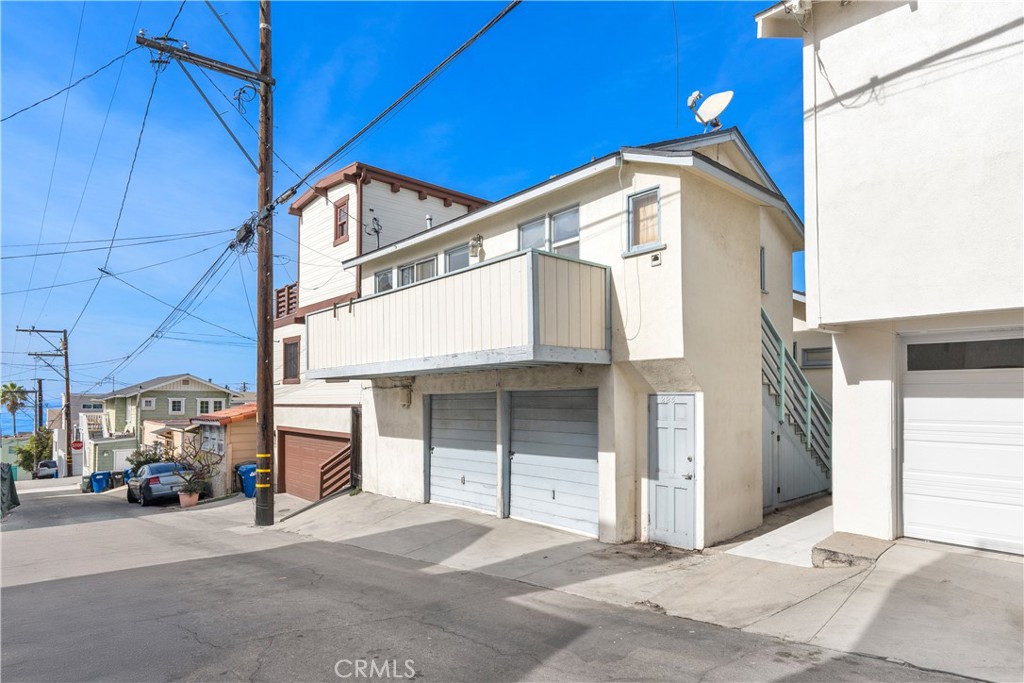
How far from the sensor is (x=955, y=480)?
6535mm

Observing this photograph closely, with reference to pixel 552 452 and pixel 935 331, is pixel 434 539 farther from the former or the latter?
pixel 935 331

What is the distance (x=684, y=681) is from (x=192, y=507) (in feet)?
59.7

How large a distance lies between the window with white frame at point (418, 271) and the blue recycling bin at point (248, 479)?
9873 millimetres

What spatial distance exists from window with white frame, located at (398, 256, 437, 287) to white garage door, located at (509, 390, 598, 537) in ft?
12.7

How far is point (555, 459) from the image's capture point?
9.91 m

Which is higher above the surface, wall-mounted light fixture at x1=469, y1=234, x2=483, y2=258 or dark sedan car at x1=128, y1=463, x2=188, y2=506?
wall-mounted light fixture at x1=469, y1=234, x2=483, y2=258

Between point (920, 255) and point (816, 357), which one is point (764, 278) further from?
point (920, 255)

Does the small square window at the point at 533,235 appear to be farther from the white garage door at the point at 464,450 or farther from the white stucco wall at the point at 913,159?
the white stucco wall at the point at 913,159

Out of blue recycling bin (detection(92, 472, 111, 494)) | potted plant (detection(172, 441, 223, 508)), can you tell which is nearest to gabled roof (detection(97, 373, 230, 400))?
blue recycling bin (detection(92, 472, 111, 494))

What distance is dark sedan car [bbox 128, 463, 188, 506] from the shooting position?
1975cm

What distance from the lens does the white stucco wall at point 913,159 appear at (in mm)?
5906

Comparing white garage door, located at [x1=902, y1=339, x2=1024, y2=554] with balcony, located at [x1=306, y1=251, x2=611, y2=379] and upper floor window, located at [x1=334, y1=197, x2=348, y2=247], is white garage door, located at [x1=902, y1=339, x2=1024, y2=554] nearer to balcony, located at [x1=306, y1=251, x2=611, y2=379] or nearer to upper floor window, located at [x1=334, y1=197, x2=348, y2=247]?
balcony, located at [x1=306, y1=251, x2=611, y2=379]

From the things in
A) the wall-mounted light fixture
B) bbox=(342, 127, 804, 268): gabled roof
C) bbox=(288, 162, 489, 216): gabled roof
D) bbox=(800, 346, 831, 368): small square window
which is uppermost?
bbox=(288, 162, 489, 216): gabled roof

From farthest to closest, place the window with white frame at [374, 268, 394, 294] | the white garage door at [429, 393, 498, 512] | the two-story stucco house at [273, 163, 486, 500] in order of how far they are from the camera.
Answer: the two-story stucco house at [273, 163, 486, 500], the window with white frame at [374, 268, 394, 294], the white garage door at [429, 393, 498, 512]
